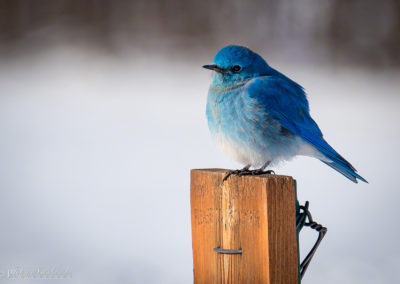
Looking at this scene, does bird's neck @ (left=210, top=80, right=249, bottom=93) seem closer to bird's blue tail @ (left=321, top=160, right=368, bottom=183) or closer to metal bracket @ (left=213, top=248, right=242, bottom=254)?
bird's blue tail @ (left=321, top=160, right=368, bottom=183)

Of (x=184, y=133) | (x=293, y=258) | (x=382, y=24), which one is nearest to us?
(x=293, y=258)

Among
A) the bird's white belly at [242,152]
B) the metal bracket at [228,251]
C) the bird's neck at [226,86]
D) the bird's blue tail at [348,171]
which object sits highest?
the bird's neck at [226,86]

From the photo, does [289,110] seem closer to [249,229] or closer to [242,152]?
[242,152]

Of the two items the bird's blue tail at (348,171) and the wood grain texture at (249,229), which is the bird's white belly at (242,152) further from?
the wood grain texture at (249,229)

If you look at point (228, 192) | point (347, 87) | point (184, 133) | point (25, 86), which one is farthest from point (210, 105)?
point (25, 86)

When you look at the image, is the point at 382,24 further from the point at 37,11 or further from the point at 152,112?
the point at 37,11

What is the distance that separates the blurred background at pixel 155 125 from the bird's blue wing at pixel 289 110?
3.21 ft

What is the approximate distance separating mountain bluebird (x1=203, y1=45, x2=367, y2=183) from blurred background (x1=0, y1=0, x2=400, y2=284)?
0.99 meters

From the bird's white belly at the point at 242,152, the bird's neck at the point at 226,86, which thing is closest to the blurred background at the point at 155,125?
the bird's white belly at the point at 242,152

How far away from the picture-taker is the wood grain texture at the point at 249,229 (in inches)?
89.5

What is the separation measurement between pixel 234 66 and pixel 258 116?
0.32 meters

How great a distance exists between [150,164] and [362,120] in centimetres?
214

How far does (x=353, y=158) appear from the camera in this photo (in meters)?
5.62

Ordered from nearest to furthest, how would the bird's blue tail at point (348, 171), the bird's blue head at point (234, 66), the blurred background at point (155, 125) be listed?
1. the bird's blue tail at point (348, 171)
2. the bird's blue head at point (234, 66)
3. the blurred background at point (155, 125)
